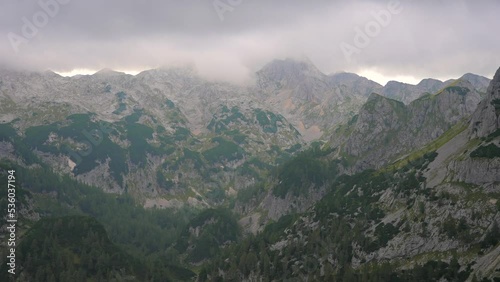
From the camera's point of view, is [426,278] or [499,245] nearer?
[499,245]

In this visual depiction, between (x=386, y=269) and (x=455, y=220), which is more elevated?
(x=455, y=220)

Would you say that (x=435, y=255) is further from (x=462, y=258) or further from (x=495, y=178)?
(x=495, y=178)

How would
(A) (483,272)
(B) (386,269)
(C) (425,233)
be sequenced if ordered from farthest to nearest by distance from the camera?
(C) (425,233) < (B) (386,269) < (A) (483,272)

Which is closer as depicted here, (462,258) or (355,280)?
(462,258)

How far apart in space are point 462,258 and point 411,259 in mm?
23833

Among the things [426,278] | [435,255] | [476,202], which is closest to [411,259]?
[435,255]

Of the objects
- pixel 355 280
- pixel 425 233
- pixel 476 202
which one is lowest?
pixel 355 280

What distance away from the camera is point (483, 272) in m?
150

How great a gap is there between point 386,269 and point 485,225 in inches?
1567

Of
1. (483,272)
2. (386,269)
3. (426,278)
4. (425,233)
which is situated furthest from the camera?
(425,233)

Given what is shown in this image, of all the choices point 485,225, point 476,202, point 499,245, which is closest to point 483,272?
point 499,245

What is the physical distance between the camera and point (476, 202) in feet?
630

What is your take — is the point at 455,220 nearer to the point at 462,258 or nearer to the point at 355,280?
the point at 462,258

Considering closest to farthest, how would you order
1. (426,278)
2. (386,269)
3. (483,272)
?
1. (483,272)
2. (426,278)
3. (386,269)
